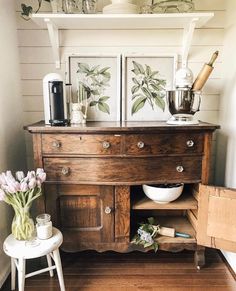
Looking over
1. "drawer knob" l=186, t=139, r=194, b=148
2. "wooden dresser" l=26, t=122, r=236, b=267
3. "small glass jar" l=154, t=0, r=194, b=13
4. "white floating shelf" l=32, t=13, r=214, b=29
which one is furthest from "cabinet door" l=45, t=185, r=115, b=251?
"small glass jar" l=154, t=0, r=194, b=13

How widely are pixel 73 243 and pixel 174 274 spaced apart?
0.65 meters

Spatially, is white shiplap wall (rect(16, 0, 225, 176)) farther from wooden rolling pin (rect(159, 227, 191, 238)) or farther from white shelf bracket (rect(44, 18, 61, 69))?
wooden rolling pin (rect(159, 227, 191, 238))

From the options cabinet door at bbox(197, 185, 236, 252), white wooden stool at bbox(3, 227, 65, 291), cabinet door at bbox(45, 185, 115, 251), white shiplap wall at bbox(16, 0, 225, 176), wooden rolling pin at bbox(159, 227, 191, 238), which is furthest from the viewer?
white shiplap wall at bbox(16, 0, 225, 176)

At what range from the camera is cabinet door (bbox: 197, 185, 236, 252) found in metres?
1.32

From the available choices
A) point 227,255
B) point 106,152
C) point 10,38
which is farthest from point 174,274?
point 10,38

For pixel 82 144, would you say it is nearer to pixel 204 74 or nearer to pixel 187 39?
pixel 204 74

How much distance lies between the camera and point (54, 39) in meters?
1.54

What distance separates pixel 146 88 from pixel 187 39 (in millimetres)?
395

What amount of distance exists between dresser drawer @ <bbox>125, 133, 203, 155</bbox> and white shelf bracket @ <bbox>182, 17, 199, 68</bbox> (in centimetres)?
60

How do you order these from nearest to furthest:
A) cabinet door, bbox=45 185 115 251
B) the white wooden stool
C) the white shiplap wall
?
the white wooden stool < cabinet door, bbox=45 185 115 251 < the white shiplap wall

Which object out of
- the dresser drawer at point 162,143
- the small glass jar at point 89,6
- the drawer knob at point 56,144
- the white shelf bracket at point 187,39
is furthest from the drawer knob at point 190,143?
the small glass jar at point 89,6

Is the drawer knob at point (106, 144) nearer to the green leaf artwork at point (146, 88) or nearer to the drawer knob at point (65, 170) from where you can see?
the drawer knob at point (65, 170)

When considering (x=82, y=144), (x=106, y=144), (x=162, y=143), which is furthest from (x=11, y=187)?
(x=162, y=143)

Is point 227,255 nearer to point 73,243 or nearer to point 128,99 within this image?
point 73,243
